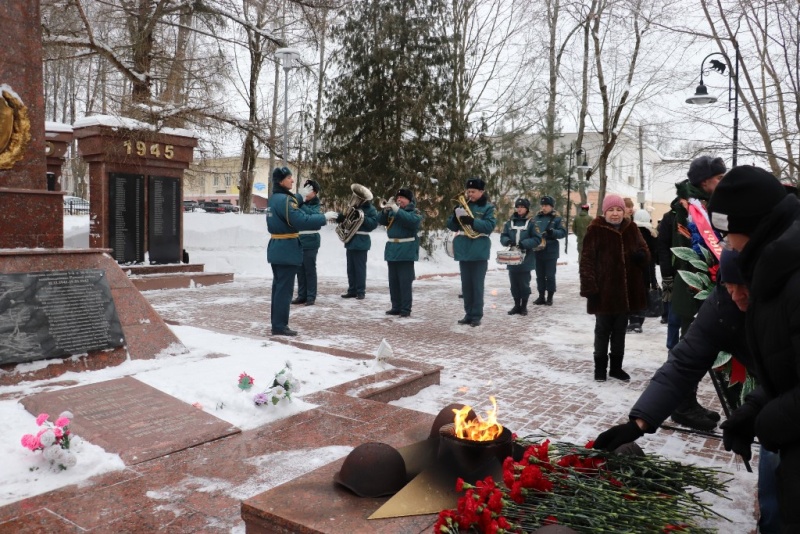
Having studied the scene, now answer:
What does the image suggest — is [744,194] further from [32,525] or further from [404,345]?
[404,345]

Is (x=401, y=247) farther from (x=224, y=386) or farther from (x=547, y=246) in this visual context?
(x=224, y=386)

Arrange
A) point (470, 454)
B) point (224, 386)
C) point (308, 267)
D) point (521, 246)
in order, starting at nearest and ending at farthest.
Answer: point (470, 454) < point (224, 386) < point (521, 246) < point (308, 267)

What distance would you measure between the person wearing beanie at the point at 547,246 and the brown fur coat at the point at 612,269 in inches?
190

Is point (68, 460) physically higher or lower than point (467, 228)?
lower

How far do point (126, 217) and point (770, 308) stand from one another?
44.2 ft

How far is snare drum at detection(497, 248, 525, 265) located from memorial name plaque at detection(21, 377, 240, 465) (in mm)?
6707

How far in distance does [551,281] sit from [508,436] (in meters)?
9.34

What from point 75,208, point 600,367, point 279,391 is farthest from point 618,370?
point 75,208

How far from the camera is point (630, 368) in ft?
22.1

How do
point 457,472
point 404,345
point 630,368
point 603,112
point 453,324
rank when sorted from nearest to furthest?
point 457,472 → point 630,368 → point 404,345 → point 453,324 → point 603,112

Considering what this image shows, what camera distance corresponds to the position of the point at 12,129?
5688mm

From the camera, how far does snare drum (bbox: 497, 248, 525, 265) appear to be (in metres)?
10.1

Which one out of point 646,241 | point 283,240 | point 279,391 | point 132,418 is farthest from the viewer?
point 646,241

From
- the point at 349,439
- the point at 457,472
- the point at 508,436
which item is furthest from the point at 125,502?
the point at 508,436
